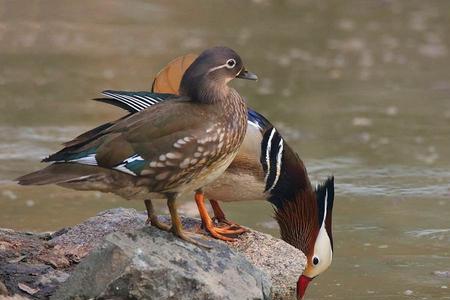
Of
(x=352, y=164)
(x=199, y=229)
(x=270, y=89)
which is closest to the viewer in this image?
(x=199, y=229)

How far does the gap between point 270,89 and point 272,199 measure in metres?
4.20

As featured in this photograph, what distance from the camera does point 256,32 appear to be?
1259 centimetres

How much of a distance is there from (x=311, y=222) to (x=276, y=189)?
0.25m

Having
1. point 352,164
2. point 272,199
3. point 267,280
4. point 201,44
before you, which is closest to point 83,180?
point 267,280

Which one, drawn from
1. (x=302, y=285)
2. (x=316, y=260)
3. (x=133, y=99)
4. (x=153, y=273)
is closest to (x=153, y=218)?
(x=153, y=273)

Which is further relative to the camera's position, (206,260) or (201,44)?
(201,44)

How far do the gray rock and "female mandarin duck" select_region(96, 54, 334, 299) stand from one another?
77 centimetres

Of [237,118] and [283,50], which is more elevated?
[237,118]

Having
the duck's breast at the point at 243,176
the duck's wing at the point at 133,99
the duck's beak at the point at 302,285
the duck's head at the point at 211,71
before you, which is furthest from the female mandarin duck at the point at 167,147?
the duck's beak at the point at 302,285

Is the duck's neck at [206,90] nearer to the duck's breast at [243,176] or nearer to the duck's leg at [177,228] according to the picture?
the duck's leg at [177,228]

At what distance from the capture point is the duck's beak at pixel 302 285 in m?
5.71

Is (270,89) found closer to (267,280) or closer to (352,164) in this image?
(352,164)

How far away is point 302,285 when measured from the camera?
225 inches

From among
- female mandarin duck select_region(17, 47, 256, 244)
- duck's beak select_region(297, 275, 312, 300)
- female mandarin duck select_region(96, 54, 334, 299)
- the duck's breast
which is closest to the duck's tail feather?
female mandarin duck select_region(17, 47, 256, 244)
